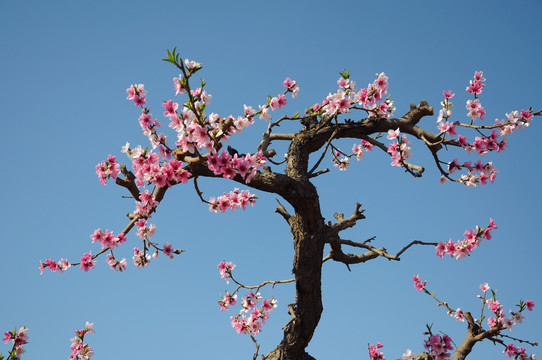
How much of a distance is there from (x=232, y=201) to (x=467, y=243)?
2589mm

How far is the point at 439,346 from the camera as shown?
5449 millimetres

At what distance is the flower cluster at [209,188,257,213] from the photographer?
4441 mm

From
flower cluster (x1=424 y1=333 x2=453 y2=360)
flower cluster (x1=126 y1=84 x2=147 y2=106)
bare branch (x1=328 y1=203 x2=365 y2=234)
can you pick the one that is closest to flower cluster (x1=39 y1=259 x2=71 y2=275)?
flower cluster (x1=126 y1=84 x2=147 y2=106)

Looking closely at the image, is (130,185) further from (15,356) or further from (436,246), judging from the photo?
(436,246)

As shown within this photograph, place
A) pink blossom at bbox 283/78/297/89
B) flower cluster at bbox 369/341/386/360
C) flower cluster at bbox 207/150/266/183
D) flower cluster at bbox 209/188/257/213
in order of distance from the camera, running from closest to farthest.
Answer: flower cluster at bbox 207/150/266/183 → flower cluster at bbox 209/188/257/213 → pink blossom at bbox 283/78/297/89 → flower cluster at bbox 369/341/386/360

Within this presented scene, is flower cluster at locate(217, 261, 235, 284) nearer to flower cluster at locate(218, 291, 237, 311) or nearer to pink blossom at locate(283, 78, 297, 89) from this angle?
flower cluster at locate(218, 291, 237, 311)

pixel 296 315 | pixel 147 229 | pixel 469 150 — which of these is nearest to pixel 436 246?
pixel 469 150

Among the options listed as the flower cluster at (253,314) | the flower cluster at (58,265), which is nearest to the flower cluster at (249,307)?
the flower cluster at (253,314)

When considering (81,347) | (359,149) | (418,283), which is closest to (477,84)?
(359,149)

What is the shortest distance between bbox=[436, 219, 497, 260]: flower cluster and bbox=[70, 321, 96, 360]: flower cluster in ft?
13.4

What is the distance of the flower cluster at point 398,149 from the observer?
4.75 meters

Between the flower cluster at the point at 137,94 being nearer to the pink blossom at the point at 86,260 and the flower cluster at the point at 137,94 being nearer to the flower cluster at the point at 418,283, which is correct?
the pink blossom at the point at 86,260

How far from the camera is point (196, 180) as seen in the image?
4.29m

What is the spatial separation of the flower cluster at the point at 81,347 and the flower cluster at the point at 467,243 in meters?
4.09
